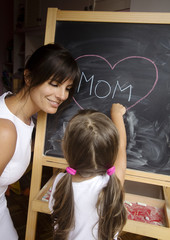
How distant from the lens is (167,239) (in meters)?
0.87

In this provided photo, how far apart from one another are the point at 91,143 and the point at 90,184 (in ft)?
0.60

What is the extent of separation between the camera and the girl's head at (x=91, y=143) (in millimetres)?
699

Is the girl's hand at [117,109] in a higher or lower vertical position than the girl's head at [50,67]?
lower

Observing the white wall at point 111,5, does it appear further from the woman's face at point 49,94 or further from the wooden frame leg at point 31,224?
the wooden frame leg at point 31,224

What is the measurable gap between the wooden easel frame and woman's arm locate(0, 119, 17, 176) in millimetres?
269

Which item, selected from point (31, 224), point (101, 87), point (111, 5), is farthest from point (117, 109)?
point (111, 5)

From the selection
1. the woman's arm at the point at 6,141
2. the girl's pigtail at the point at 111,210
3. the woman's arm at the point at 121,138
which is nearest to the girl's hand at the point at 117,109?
the woman's arm at the point at 121,138

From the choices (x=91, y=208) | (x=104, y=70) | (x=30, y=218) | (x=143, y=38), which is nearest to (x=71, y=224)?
(x=91, y=208)

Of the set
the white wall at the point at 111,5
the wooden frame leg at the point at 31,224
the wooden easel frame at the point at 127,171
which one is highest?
the white wall at the point at 111,5

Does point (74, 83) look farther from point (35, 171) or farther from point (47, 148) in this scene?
point (35, 171)

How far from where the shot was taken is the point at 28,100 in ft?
3.32

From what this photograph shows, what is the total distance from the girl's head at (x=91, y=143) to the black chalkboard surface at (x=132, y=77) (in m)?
0.34

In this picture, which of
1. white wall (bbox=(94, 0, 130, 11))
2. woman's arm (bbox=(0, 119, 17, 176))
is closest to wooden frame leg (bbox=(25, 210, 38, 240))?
woman's arm (bbox=(0, 119, 17, 176))

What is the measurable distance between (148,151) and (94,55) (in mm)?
607
